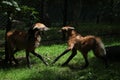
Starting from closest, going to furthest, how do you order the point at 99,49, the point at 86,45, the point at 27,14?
the point at 99,49, the point at 86,45, the point at 27,14

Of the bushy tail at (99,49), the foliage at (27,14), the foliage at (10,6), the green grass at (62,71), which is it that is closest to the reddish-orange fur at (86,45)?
the bushy tail at (99,49)

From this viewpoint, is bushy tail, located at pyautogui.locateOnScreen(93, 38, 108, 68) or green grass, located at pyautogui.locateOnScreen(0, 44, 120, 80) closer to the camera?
green grass, located at pyautogui.locateOnScreen(0, 44, 120, 80)

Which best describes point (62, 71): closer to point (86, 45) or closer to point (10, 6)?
point (86, 45)

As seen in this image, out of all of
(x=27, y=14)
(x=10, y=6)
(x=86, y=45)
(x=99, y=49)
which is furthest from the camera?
(x=27, y=14)

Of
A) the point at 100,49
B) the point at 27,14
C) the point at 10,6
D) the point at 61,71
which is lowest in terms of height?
the point at 61,71

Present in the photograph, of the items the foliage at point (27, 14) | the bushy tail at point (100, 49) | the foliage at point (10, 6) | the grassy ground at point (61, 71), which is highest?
the foliage at point (10, 6)

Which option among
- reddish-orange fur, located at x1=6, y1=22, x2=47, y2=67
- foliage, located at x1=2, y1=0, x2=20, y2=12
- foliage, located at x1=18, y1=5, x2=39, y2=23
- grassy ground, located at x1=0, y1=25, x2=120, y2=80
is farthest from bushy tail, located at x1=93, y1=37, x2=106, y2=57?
foliage, located at x1=2, y1=0, x2=20, y2=12

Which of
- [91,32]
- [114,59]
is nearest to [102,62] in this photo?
[114,59]

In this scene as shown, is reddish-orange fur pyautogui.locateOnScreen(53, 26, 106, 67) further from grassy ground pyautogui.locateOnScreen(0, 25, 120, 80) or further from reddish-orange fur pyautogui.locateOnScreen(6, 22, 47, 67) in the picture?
reddish-orange fur pyautogui.locateOnScreen(6, 22, 47, 67)

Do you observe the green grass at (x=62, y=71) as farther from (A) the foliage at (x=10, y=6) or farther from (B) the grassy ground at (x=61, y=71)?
(A) the foliage at (x=10, y=6)

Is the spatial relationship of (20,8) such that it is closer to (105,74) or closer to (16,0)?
(16,0)

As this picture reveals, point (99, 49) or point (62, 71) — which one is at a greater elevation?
point (99, 49)

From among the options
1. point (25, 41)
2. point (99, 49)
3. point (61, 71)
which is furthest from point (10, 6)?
point (99, 49)

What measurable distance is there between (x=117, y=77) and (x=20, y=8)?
14.0 feet
